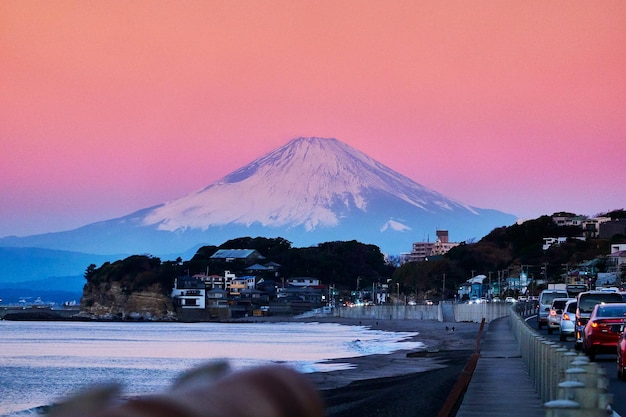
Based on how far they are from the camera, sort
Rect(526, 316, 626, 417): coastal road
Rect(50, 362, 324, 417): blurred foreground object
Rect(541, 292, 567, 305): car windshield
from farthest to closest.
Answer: Rect(541, 292, 567, 305): car windshield < Rect(526, 316, 626, 417): coastal road < Rect(50, 362, 324, 417): blurred foreground object

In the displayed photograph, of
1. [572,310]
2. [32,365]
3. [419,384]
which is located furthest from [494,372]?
[32,365]

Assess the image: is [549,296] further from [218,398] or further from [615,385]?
[218,398]

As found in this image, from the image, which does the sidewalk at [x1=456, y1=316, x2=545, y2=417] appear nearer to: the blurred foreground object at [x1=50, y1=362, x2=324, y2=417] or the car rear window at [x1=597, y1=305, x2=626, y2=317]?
the car rear window at [x1=597, y1=305, x2=626, y2=317]

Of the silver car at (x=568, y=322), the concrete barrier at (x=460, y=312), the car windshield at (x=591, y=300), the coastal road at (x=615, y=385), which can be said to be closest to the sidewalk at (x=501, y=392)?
the coastal road at (x=615, y=385)

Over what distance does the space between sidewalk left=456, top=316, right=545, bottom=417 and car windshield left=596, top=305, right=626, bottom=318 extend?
2.39 m

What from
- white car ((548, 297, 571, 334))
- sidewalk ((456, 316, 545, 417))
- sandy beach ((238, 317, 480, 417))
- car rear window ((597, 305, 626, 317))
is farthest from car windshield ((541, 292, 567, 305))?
car rear window ((597, 305, 626, 317))

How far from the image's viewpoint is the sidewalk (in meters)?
15.9

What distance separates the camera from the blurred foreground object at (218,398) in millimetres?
2523

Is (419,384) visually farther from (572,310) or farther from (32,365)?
(32,365)

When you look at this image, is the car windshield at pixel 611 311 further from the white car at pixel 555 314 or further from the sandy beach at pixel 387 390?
the white car at pixel 555 314

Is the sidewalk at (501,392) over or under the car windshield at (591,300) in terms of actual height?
under

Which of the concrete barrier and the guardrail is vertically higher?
the concrete barrier

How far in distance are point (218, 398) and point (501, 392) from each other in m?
16.8

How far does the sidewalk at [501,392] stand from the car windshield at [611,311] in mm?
2393
